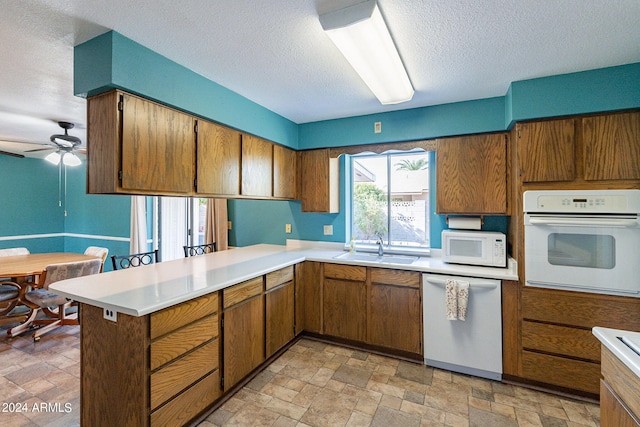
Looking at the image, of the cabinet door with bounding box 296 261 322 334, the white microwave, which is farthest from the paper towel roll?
the cabinet door with bounding box 296 261 322 334

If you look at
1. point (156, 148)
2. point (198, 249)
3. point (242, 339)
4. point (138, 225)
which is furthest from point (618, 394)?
point (138, 225)

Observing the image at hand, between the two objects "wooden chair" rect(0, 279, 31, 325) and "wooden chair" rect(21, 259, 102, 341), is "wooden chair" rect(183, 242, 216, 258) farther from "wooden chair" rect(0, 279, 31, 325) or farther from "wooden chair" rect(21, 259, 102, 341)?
"wooden chair" rect(0, 279, 31, 325)

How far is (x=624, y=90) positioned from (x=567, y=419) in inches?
92.9

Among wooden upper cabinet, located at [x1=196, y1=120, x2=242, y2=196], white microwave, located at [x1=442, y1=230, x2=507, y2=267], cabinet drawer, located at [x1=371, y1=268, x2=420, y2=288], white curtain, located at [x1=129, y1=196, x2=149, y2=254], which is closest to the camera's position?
wooden upper cabinet, located at [x1=196, y1=120, x2=242, y2=196]

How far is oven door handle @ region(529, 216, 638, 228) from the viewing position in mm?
2010

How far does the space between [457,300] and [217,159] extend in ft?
7.90

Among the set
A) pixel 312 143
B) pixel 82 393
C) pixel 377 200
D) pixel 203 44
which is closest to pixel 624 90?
pixel 377 200

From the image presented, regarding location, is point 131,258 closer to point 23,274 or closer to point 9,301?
point 23,274

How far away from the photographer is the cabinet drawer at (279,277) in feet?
8.63

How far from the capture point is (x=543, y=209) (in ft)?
7.36

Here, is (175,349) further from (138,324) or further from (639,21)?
(639,21)

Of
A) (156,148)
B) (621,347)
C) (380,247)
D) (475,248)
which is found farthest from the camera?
(380,247)

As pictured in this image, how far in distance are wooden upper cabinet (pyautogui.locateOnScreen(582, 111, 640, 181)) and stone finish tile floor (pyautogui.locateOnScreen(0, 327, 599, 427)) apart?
1727 millimetres

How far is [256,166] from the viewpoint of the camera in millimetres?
2988
